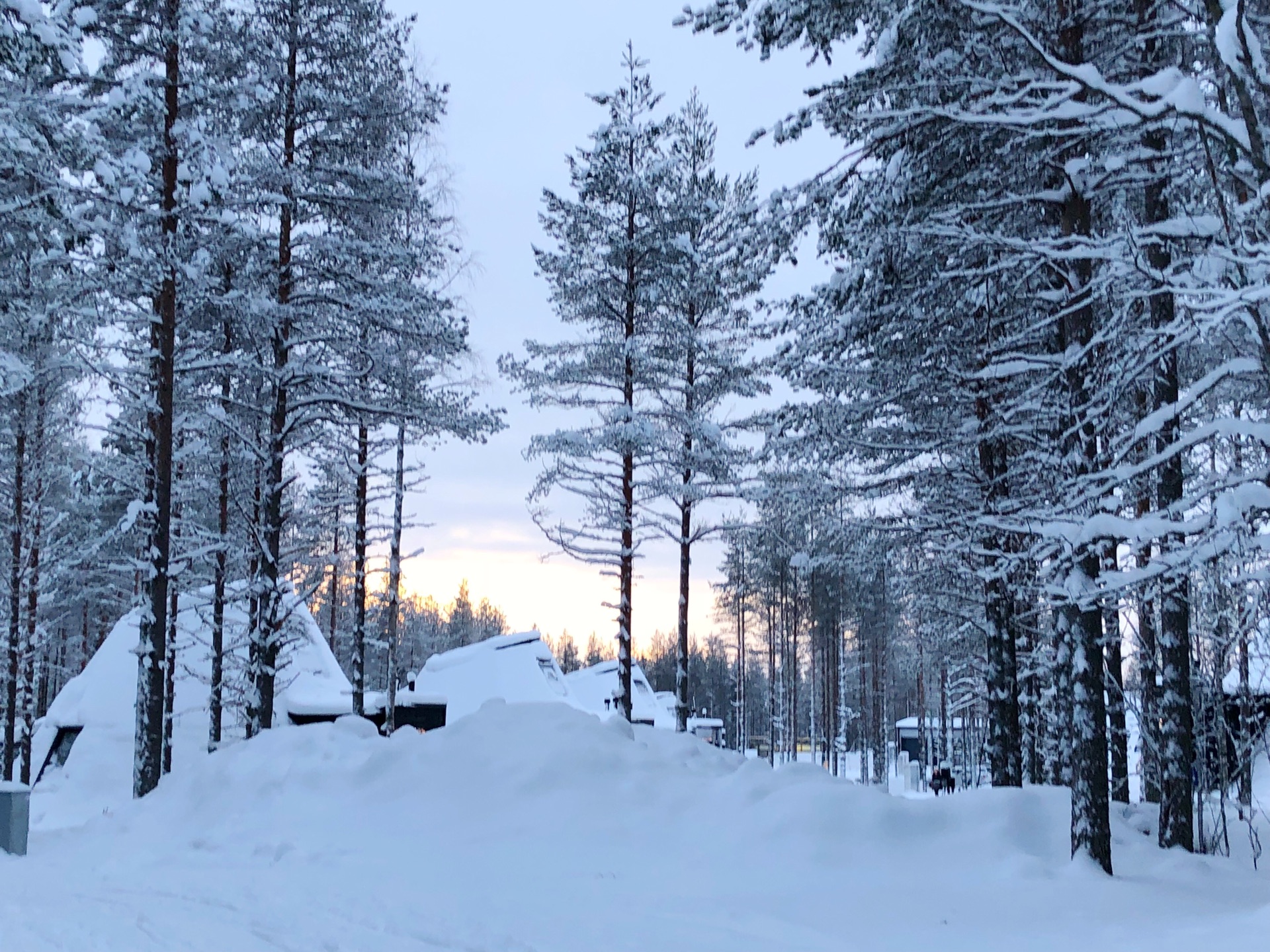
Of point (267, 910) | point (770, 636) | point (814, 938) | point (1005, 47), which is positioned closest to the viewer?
point (814, 938)

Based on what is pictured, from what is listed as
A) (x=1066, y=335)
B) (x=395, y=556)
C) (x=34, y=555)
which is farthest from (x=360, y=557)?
(x=1066, y=335)

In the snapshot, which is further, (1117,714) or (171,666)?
(171,666)

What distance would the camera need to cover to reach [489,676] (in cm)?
3012

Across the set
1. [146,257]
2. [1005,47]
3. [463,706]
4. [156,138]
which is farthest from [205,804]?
[463,706]

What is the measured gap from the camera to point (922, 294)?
964 centimetres

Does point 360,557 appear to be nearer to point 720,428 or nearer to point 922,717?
point 720,428

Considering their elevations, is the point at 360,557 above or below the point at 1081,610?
above

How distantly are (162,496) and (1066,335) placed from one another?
434 inches

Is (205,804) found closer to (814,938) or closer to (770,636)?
(814,938)

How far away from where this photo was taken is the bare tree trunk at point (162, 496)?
12531 millimetres

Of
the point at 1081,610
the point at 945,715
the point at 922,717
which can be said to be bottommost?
the point at 922,717

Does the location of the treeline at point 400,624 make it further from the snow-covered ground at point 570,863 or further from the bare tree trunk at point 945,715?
the bare tree trunk at point 945,715

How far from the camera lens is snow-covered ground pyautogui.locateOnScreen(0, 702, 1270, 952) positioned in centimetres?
614

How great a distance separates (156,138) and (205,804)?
8.50 meters
